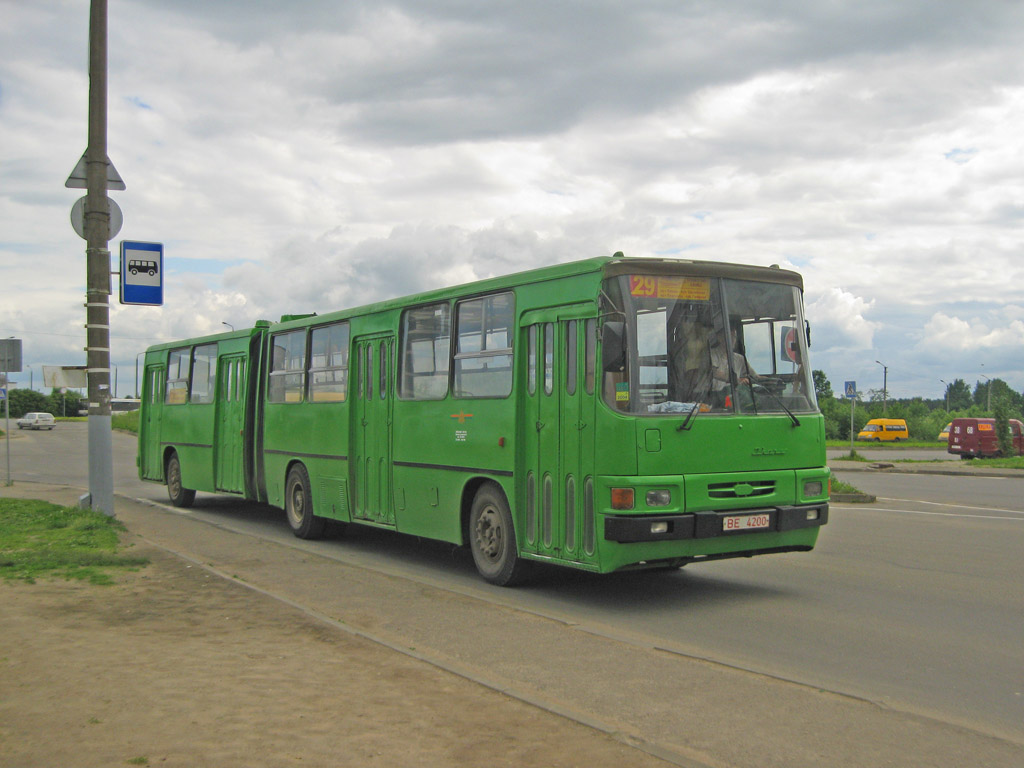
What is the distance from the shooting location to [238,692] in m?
5.43

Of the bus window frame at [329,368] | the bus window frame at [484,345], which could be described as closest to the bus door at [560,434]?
the bus window frame at [484,345]

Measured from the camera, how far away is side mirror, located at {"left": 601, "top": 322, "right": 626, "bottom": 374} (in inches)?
327

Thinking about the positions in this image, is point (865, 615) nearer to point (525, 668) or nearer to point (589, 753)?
point (525, 668)

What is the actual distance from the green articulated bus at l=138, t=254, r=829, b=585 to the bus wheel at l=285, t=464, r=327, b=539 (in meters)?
1.98

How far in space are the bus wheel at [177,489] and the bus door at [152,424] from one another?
0.48m

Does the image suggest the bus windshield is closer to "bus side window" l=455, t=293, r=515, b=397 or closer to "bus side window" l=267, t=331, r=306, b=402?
"bus side window" l=455, t=293, r=515, b=397

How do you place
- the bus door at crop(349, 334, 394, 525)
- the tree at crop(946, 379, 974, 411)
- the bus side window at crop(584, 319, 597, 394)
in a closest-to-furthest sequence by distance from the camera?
the bus side window at crop(584, 319, 597, 394) < the bus door at crop(349, 334, 394, 525) < the tree at crop(946, 379, 974, 411)

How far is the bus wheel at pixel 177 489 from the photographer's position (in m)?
18.7

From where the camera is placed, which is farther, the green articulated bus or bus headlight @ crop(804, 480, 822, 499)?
bus headlight @ crop(804, 480, 822, 499)

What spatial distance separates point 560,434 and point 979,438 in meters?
36.4

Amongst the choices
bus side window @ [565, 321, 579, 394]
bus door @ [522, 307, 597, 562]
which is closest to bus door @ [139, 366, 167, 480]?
bus door @ [522, 307, 597, 562]

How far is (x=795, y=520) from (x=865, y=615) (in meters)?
1.11

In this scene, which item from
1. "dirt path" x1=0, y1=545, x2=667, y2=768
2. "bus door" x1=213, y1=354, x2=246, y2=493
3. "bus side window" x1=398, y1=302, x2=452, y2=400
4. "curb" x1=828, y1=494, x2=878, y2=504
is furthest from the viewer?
"curb" x1=828, y1=494, x2=878, y2=504

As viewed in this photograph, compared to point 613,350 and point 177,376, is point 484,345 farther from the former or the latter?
point 177,376
